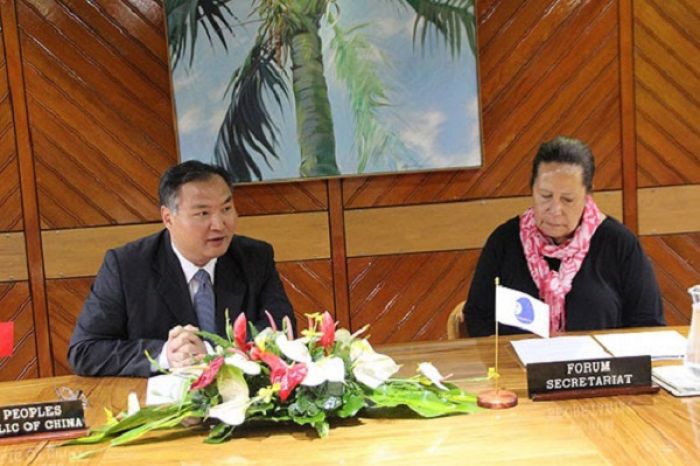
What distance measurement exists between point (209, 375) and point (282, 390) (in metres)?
0.16

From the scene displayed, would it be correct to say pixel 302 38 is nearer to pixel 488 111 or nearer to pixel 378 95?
pixel 378 95

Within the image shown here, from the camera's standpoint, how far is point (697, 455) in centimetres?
159

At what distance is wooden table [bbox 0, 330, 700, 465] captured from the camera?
1636 mm

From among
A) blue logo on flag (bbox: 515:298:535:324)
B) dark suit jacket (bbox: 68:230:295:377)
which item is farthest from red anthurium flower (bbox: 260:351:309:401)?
dark suit jacket (bbox: 68:230:295:377)

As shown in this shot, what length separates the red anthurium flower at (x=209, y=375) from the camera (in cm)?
175

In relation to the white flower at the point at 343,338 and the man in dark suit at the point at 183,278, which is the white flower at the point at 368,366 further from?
the man in dark suit at the point at 183,278

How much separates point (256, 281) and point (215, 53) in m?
1.64

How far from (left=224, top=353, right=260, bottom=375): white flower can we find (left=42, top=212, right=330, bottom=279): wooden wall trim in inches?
94.4

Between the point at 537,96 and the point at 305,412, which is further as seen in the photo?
the point at 537,96

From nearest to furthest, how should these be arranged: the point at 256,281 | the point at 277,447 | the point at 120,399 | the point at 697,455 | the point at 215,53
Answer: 1. the point at 697,455
2. the point at 277,447
3. the point at 120,399
4. the point at 256,281
5. the point at 215,53

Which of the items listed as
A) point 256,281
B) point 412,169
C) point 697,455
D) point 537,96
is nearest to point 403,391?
point 697,455

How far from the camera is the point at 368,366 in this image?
1854mm

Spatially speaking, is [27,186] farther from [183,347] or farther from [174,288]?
[183,347]

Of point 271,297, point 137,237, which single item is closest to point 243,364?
point 271,297
